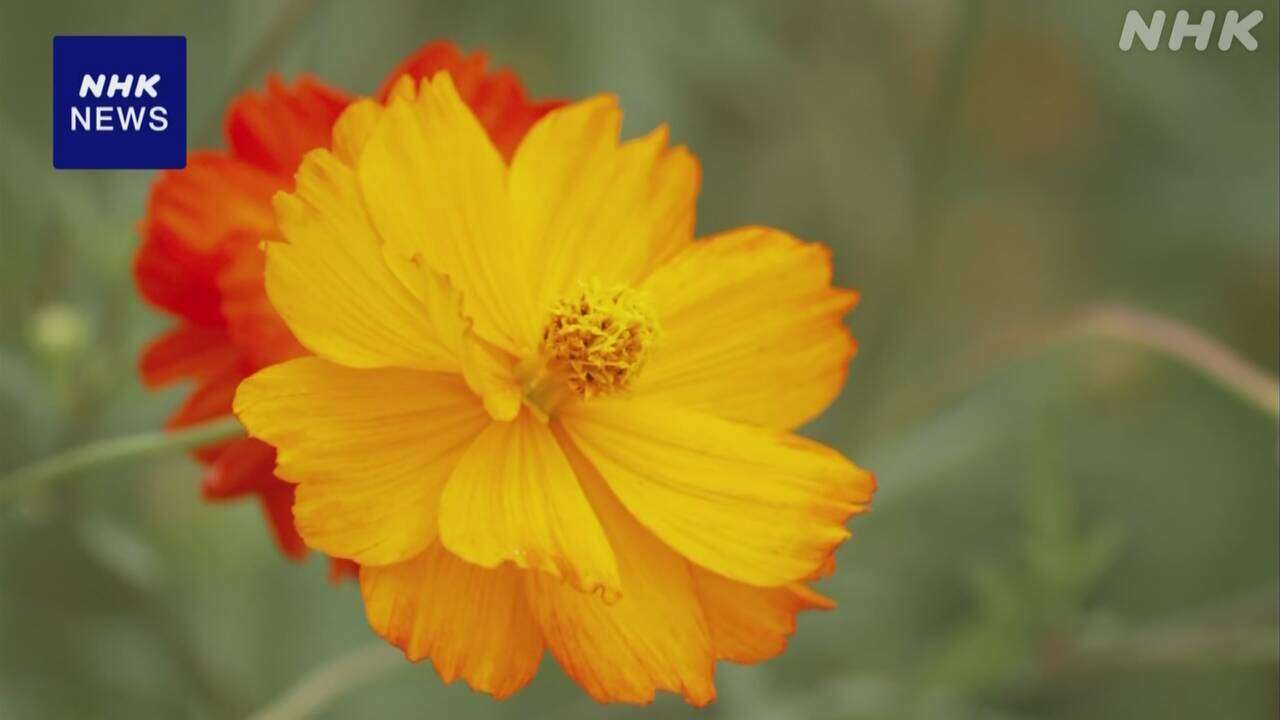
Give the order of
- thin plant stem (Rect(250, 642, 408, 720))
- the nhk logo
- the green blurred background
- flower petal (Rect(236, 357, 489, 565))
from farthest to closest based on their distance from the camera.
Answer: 1. the nhk logo
2. the green blurred background
3. thin plant stem (Rect(250, 642, 408, 720))
4. flower petal (Rect(236, 357, 489, 565))

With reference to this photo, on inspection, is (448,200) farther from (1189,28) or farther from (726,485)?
(1189,28)

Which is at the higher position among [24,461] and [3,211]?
[3,211]

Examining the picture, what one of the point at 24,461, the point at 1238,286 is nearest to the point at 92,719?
the point at 24,461

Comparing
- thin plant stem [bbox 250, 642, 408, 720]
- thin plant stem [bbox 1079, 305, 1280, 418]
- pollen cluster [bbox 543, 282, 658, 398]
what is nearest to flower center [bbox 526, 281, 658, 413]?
pollen cluster [bbox 543, 282, 658, 398]

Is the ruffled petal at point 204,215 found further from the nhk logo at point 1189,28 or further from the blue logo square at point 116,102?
the nhk logo at point 1189,28

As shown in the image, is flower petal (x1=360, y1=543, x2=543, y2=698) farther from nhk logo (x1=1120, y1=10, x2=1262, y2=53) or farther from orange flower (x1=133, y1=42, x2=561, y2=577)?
nhk logo (x1=1120, y1=10, x2=1262, y2=53)

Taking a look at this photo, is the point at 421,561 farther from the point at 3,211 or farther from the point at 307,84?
the point at 3,211
